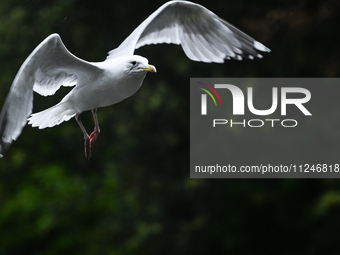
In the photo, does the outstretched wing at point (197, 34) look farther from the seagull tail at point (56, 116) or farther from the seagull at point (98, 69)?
the seagull tail at point (56, 116)

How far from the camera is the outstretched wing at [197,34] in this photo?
84.3 inches

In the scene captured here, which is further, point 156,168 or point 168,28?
point 156,168

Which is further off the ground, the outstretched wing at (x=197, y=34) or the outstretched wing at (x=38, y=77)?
the outstretched wing at (x=197, y=34)

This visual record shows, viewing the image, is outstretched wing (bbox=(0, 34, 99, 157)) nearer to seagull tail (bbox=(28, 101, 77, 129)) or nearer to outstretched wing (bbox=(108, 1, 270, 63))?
seagull tail (bbox=(28, 101, 77, 129))

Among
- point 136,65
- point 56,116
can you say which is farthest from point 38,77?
point 136,65

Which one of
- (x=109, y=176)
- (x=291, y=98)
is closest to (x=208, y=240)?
(x=109, y=176)

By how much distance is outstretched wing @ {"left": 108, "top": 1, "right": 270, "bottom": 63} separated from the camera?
84.3 inches

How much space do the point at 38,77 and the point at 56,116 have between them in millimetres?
173

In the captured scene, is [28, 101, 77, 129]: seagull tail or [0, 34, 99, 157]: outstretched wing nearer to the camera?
[0, 34, 99, 157]: outstretched wing

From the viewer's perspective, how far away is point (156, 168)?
15.6ft

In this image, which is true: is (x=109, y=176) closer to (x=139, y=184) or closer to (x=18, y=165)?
(x=139, y=184)

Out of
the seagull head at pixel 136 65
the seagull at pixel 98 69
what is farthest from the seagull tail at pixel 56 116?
the seagull head at pixel 136 65

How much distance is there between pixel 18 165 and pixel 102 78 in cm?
369

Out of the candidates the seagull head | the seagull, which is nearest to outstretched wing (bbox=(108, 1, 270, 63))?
the seagull
